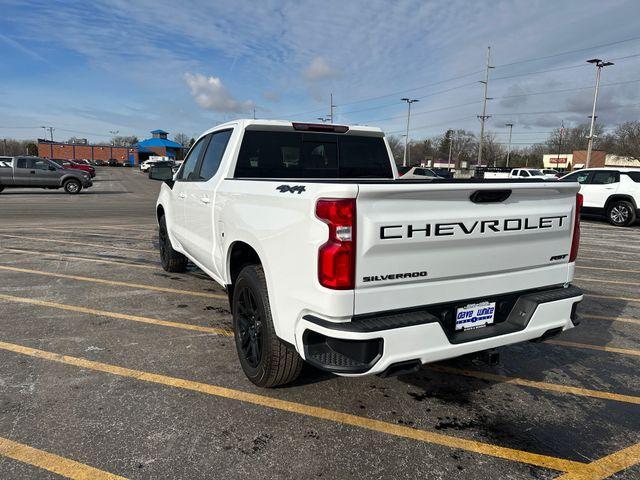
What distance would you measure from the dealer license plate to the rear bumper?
1.5 inches

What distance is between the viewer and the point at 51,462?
2.47 m

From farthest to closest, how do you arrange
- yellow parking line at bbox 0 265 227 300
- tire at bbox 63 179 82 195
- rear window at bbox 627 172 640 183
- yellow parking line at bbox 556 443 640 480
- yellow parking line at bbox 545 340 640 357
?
1. tire at bbox 63 179 82 195
2. rear window at bbox 627 172 640 183
3. yellow parking line at bbox 0 265 227 300
4. yellow parking line at bbox 545 340 640 357
5. yellow parking line at bbox 556 443 640 480

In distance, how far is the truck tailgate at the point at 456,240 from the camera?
93.8 inches

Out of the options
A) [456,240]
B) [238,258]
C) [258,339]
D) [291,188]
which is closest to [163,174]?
[238,258]

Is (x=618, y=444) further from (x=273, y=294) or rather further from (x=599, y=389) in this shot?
(x=273, y=294)

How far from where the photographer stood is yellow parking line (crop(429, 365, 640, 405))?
3.31m

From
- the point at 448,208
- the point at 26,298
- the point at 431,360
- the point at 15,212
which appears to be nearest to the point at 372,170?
the point at 448,208

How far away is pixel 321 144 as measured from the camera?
14.7ft

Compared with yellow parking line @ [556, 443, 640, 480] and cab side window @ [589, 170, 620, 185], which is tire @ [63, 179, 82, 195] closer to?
cab side window @ [589, 170, 620, 185]

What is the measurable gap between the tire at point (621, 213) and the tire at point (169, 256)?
13.3m

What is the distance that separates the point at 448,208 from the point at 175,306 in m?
3.64

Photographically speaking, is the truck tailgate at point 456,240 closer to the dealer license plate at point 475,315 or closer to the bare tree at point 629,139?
the dealer license plate at point 475,315

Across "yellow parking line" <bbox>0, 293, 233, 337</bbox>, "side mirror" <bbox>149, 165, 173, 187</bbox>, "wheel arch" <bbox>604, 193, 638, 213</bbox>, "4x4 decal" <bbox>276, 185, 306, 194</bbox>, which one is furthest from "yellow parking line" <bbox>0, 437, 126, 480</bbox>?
"wheel arch" <bbox>604, 193, 638, 213</bbox>

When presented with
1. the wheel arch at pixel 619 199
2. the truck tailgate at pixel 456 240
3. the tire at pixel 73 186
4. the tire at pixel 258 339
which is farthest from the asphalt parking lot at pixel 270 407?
the tire at pixel 73 186
